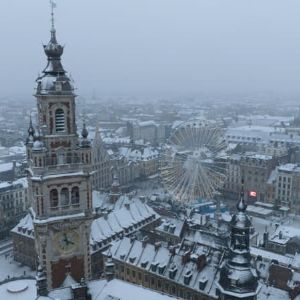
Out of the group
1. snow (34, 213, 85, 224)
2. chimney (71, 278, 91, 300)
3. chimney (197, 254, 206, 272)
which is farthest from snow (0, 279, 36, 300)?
chimney (197, 254, 206, 272)

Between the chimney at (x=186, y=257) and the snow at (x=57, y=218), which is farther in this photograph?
the chimney at (x=186, y=257)

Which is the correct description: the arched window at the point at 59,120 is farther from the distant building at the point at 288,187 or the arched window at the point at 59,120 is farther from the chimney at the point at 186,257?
the distant building at the point at 288,187

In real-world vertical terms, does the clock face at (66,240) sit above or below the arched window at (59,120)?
below

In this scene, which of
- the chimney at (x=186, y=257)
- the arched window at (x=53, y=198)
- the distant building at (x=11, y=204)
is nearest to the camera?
the arched window at (x=53, y=198)

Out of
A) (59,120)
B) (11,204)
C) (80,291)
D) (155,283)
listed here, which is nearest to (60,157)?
(59,120)

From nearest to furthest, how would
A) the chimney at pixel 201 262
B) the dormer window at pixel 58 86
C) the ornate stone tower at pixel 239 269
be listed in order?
the ornate stone tower at pixel 239 269, the dormer window at pixel 58 86, the chimney at pixel 201 262

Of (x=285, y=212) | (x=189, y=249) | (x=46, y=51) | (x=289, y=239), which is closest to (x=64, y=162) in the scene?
(x=46, y=51)

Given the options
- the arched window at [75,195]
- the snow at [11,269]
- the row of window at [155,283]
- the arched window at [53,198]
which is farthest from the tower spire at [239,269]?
the snow at [11,269]

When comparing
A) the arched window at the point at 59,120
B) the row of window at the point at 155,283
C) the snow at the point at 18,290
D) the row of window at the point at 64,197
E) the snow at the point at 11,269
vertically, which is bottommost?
the snow at the point at 11,269
